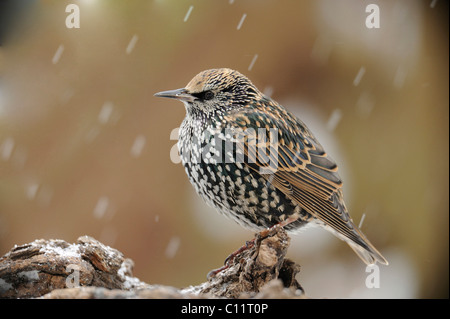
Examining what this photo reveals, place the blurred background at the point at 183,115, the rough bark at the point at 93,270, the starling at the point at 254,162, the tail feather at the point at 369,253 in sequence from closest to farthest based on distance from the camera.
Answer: the rough bark at the point at 93,270
the starling at the point at 254,162
the tail feather at the point at 369,253
the blurred background at the point at 183,115

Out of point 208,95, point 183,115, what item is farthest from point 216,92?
point 183,115

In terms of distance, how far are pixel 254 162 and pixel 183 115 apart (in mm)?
1186

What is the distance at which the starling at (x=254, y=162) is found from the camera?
100 inches

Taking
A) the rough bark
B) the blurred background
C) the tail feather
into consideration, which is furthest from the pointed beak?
the tail feather

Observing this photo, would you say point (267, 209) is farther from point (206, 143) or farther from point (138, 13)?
point (138, 13)

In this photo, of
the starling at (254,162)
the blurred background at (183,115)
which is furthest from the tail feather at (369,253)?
the blurred background at (183,115)

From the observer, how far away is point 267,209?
2543mm

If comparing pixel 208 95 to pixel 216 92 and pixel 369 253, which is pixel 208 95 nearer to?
pixel 216 92

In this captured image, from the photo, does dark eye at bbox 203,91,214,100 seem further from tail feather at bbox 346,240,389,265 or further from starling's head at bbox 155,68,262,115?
tail feather at bbox 346,240,389,265

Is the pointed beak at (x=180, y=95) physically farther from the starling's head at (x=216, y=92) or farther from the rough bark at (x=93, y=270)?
the rough bark at (x=93, y=270)

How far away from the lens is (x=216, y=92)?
2.81 meters
